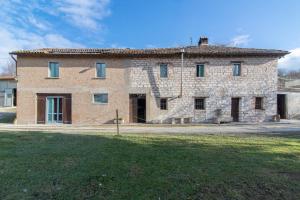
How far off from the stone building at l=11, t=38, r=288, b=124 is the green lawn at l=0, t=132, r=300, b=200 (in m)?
12.4

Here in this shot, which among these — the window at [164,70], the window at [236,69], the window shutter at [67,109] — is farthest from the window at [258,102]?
the window shutter at [67,109]

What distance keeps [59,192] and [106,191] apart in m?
0.84

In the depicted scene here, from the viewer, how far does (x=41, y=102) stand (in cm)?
2009

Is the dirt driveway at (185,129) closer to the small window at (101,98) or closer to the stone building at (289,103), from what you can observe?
the small window at (101,98)

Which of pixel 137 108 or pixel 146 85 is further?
pixel 137 108

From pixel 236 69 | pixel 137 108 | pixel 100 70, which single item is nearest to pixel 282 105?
pixel 236 69

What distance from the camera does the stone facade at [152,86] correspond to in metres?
20.1

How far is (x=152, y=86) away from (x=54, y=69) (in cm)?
870

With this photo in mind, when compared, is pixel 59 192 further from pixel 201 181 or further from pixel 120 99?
pixel 120 99

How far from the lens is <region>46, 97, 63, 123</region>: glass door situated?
2019cm

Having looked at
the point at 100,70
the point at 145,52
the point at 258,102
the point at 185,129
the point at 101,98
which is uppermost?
the point at 145,52

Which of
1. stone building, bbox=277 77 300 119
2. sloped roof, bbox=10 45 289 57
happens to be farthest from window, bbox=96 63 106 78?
stone building, bbox=277 77 300 119

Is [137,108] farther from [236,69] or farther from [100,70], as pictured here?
[236,69]

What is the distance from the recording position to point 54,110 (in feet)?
66.5
